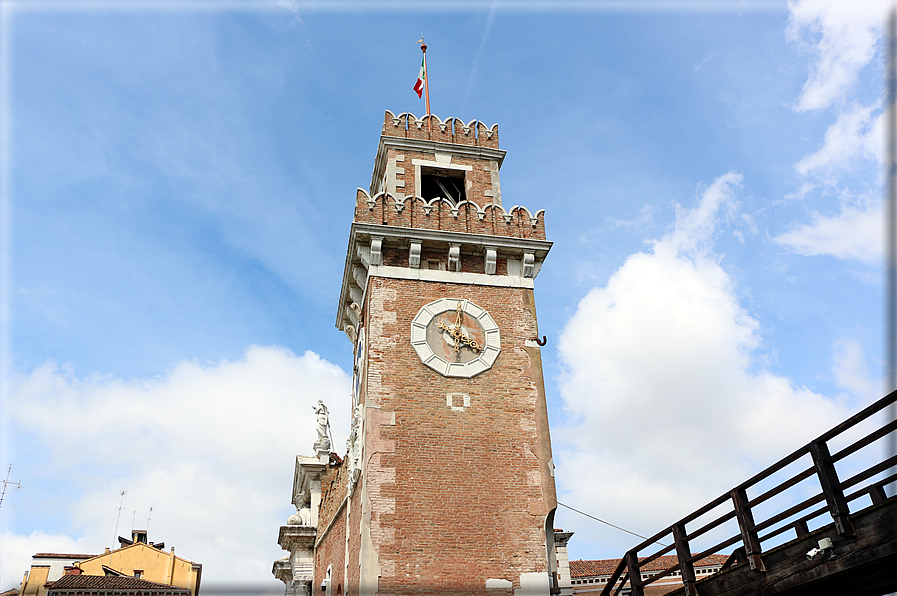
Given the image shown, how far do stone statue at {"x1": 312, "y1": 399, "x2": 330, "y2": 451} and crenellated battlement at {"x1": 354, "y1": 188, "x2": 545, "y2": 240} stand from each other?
8856 millimetres


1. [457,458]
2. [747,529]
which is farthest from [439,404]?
[747,529]

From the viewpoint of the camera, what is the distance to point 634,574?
1209cm

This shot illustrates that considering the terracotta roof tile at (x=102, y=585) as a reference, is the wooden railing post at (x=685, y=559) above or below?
below

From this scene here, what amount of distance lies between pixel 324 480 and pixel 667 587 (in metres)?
23.3

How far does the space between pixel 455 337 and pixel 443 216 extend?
3238 mm

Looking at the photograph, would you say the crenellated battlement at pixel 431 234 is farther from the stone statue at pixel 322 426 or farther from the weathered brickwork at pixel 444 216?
the stone statue at pixel 322 426

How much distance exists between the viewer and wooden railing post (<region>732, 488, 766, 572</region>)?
9.48 meters

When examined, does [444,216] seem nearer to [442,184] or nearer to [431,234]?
[431,234]

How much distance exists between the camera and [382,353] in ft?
50.2

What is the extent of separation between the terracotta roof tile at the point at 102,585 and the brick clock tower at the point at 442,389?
17529mm

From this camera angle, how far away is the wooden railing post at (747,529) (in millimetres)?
9484

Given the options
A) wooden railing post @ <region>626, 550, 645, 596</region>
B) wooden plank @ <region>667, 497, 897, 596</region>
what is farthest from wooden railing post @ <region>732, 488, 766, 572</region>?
wooden railing post @ <region>626, 550, 645, 596</region>

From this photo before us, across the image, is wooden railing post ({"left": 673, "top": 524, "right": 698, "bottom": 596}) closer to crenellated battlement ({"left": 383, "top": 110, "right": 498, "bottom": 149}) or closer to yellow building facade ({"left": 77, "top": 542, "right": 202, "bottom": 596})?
crenellated battlement ({"left": 383, "top": 110, "right": 498, "bottom": 149})

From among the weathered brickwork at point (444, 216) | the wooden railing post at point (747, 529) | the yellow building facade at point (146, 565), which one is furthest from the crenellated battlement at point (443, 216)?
the yellow building facade at point (146, 565)
